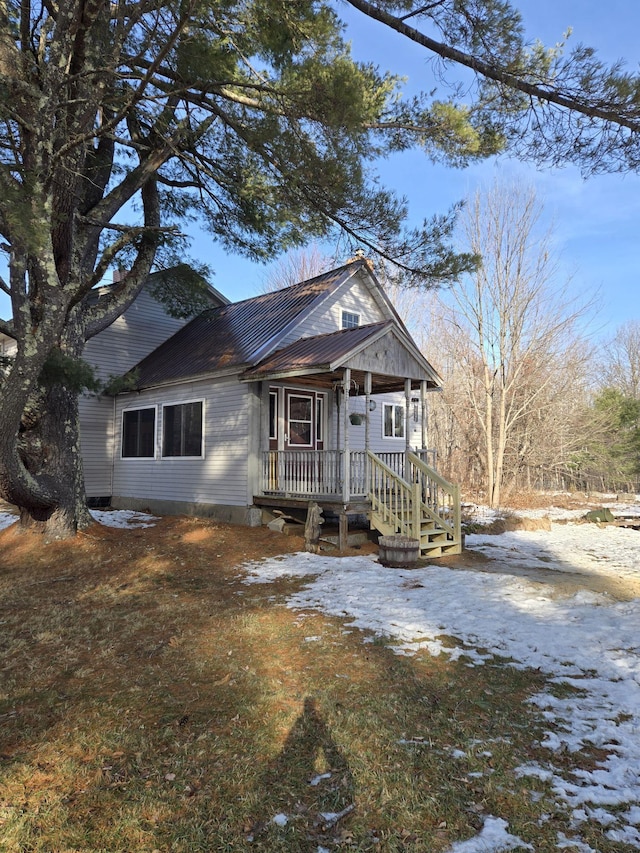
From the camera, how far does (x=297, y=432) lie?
12.6 meters

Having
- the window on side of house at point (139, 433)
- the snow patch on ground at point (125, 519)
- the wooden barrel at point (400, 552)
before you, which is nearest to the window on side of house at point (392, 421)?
the window on side of house at point (139, 433)

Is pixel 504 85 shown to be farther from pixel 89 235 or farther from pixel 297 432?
pixel 297 432

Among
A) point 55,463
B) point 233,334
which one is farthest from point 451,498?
point 55,463

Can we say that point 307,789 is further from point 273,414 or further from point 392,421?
point 392,421

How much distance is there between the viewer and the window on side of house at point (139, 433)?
1391 cm

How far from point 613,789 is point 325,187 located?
7.82m

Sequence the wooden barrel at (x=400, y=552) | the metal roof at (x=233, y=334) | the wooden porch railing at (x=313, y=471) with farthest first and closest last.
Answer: the metal roof at (x=233, y=334)
the wooden porch railing at (x=313, y=471)
the wooden barrel at (x=400, y=552)

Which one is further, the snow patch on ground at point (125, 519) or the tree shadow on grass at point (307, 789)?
the snow patch on ground at point (125, 519)

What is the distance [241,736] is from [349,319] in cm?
1215

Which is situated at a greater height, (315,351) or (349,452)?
(315,351)

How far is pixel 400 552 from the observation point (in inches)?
333

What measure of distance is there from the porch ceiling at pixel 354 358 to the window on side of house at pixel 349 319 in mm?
3015

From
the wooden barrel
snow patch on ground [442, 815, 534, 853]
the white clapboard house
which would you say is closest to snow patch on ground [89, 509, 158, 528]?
the white clapboard house

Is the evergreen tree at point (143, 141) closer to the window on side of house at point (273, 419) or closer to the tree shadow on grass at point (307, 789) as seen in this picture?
the window on side of house at point (273, 419)
